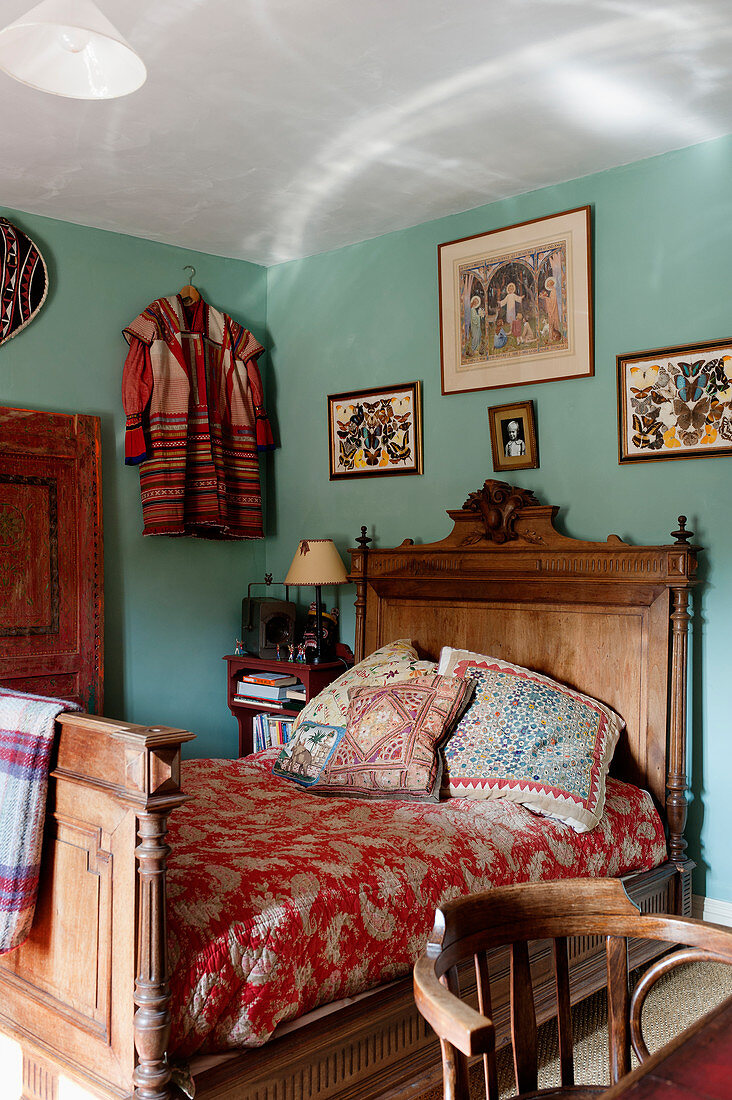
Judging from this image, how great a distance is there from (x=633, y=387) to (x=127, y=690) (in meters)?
2.46

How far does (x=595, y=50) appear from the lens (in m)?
2.52

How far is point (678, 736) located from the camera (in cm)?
301

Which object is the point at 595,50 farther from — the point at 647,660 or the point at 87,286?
the point at 87,286

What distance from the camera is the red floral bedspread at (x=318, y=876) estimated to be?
70.2 inches

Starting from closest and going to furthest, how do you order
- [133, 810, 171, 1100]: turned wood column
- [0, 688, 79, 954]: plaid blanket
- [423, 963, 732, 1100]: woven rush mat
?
[133, 810, 171, 1100]: turned wood column, [0, 688, 79, 954]: plaid blanket, [423, 963, 732, 1100]: woven rush mat

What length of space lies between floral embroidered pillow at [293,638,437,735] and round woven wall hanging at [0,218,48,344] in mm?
1916

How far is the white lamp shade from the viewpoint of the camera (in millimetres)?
3928

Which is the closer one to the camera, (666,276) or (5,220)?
(666,276)

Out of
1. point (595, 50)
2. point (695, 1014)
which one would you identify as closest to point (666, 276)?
point (595, 50)

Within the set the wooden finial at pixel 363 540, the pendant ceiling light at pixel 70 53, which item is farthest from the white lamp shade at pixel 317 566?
the pendant ceiling light at pixel 70 53

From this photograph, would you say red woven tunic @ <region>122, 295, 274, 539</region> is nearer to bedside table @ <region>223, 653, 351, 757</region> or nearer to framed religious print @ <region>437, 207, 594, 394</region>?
bedside table @ <region>223, 653, 351, 757</region>

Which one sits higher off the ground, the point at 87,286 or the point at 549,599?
the point at 87,286

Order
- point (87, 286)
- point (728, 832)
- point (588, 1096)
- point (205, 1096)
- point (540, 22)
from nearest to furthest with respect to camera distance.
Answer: point (588, 1096), point (205, 1096), point (540, 22), point (728, 832), point (87, 286)

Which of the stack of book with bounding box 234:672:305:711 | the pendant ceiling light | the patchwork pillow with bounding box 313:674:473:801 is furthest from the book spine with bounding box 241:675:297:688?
the pendant ceiling light
